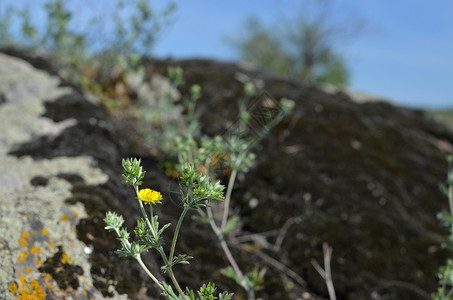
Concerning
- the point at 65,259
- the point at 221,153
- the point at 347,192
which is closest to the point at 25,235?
the point at 65,259

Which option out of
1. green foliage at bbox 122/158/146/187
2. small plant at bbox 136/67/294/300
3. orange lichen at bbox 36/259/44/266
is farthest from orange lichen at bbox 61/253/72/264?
green foliage at bbox 122/158/146/187

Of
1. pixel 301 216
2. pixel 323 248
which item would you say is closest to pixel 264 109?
pixel 301 216

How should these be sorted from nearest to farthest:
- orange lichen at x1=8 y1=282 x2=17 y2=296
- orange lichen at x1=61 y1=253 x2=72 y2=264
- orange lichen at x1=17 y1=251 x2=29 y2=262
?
orange lichen at x1=8 y1=282 x2=17 y2=296
orange lichen at x1=17 y1=251 x2=29 y2=262
orange lichen at x1=61 y1=253 x2=72 y2=264

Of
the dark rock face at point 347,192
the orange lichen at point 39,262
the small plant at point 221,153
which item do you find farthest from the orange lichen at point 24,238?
the dark rock face at point 347,192

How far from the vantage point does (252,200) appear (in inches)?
178

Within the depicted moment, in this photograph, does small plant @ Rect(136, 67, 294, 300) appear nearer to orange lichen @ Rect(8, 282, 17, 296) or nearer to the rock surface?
the rock surface

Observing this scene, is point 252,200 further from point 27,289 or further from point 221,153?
point 27,289

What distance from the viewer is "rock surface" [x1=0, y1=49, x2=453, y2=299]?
2680 mm

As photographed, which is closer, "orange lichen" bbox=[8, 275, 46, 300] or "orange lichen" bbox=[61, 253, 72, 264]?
"orange lichen" bbox=[8, 275, 46, 300]

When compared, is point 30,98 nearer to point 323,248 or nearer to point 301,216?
point 301,216

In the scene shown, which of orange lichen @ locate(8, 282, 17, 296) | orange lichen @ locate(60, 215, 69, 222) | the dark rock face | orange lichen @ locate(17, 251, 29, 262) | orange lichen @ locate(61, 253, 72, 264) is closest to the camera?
orange lichen @ locate(8, 282, 17, 296)

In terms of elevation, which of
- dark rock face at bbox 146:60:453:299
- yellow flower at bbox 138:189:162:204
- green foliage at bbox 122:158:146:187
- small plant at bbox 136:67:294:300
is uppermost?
green foliage at bbox 122:158:146:187

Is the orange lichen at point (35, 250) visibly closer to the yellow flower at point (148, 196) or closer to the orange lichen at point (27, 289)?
the orange lichen at point (27, 289)

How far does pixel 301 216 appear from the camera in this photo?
172 inches
